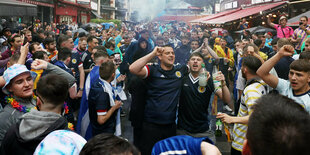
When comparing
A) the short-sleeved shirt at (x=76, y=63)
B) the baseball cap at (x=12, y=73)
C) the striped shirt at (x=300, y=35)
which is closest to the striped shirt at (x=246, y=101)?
the baseball cap at (x=12, y=73)

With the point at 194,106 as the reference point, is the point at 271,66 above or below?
above

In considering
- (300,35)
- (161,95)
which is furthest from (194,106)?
(300,35)

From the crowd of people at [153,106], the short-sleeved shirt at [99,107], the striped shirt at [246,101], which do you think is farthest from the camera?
the short-sleeved shirt at [99,107]

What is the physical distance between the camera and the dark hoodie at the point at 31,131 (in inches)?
82.2

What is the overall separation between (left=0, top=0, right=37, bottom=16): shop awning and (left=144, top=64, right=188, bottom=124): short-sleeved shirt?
7559mm

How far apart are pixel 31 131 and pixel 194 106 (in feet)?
7.21

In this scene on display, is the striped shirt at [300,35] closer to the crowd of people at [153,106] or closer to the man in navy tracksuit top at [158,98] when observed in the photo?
the crowd of people at [153,106]

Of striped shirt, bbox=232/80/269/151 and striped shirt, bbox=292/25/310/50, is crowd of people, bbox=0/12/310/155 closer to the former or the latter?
striped shirt, bbox=232/80/269/151

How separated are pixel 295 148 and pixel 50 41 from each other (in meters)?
5.83

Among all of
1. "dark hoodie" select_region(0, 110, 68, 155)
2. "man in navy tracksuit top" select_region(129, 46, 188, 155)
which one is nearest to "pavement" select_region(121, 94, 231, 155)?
"man in navy tracksuit top" select_region(129, 46, 188, 155)

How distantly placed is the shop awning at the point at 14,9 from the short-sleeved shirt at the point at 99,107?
7196 millimetres

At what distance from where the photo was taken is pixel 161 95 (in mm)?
3756

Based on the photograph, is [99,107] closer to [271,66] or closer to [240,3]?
[271,66]

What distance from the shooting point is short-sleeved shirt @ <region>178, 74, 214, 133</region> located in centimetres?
377
